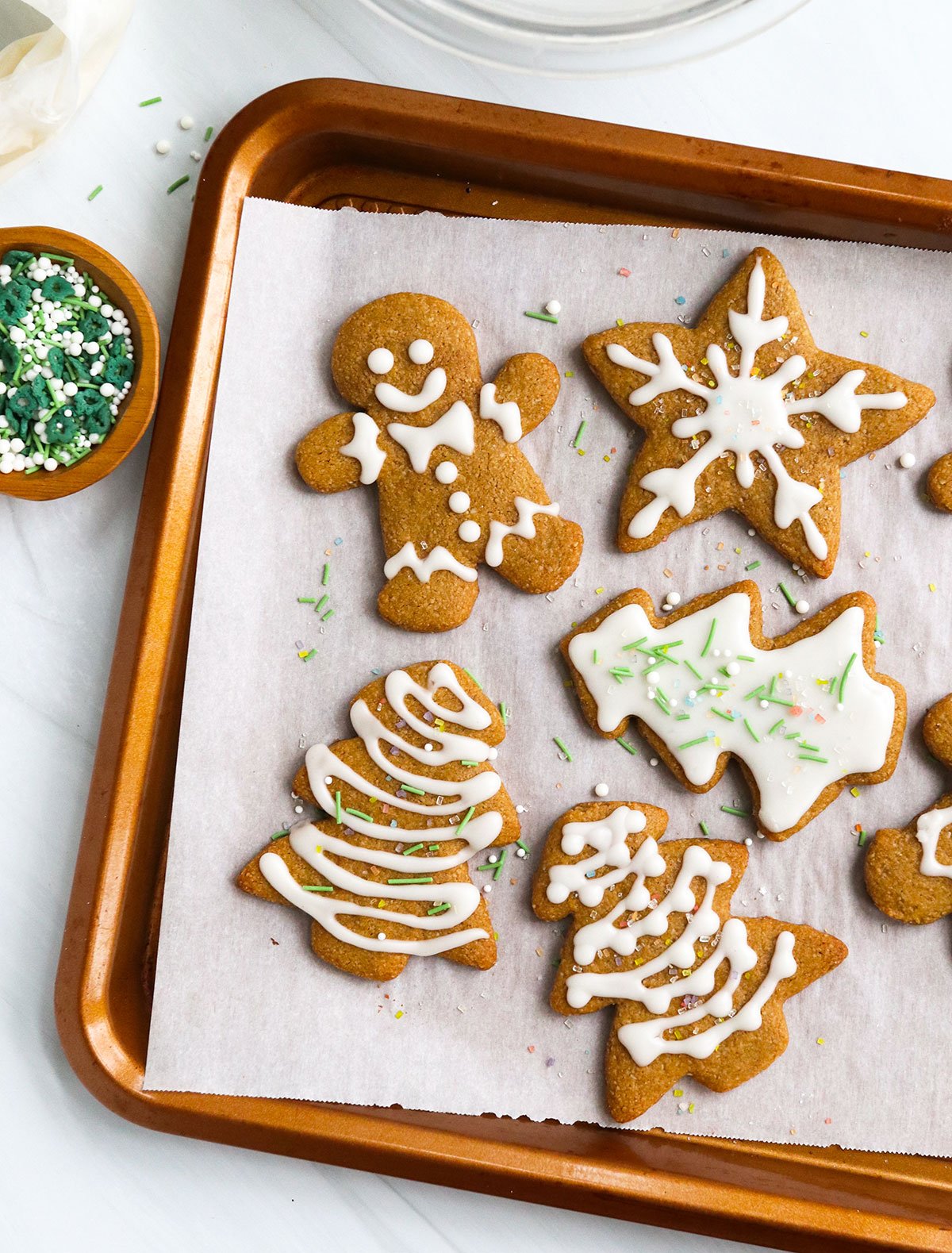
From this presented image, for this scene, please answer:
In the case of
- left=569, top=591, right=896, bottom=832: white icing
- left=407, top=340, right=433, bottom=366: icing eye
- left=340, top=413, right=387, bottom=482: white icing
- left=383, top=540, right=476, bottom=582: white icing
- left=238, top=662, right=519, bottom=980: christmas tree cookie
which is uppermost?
left=407, top=340, right=433, bottom=366: icing eye

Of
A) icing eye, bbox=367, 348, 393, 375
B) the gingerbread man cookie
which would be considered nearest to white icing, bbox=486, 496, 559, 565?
the gingerbread man cookie

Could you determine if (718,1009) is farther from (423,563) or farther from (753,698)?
(423,563)

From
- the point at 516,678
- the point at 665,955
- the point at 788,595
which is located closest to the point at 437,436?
the point at 516,678

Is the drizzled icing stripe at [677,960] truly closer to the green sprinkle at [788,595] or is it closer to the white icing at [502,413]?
the green sprinkle at [788,595]

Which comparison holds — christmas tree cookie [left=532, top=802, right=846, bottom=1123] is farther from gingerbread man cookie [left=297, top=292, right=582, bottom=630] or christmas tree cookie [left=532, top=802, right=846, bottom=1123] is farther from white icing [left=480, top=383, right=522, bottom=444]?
white icing [left=480, top=383, right=522, bottom=444]

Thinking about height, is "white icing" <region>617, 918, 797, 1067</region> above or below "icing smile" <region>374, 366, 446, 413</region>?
below

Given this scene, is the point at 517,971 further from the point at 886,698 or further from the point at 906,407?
the point at 906,407

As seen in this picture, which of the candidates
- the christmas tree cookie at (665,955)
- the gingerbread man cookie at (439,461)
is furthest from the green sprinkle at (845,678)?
the gingerbread man cookie at (439,461)
